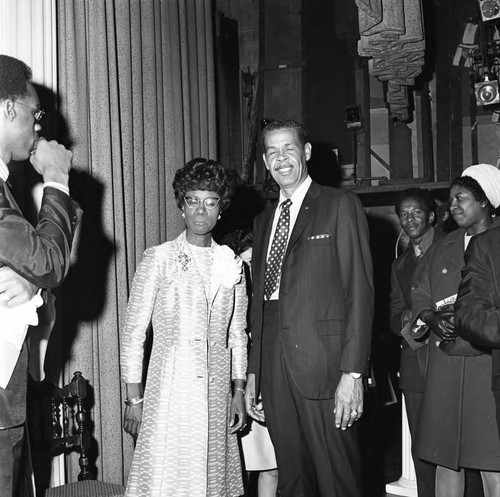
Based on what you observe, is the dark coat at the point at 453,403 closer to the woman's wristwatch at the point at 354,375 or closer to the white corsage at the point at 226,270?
the woman's wristwatch at the point at 354,375

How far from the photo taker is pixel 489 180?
307 centimetres

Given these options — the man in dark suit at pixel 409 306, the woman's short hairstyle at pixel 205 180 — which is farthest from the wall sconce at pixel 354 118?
the woman's short hairstyle at pixel 205 180

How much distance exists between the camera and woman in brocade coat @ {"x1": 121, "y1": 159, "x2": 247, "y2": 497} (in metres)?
2.66

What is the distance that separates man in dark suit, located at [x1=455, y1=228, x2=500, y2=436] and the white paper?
125 cm

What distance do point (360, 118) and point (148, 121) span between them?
6.42m

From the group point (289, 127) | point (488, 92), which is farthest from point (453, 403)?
point (488, 92)

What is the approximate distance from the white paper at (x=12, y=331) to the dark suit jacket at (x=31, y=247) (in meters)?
0.03

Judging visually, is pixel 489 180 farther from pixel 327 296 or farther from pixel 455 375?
pixel 327 296

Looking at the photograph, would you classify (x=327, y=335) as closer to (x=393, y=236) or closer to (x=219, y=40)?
(x=393, y=236)

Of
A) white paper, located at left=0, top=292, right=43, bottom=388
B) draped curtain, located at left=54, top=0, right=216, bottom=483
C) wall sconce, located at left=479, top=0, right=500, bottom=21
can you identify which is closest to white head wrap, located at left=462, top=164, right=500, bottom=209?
draped curtain, located at left=54, top=0, right=216, bottom=483

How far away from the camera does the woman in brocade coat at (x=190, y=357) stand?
2662 mm

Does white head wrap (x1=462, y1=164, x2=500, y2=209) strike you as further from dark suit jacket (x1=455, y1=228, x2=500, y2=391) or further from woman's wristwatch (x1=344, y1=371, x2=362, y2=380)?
woman's wristwatch (x1=344, y1=371, x2=362, y2=380)

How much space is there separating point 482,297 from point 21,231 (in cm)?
137

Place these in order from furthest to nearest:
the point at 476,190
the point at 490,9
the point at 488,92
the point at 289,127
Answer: the point at 488,92, the point at 490,9, the point at 476,190, the point at 289,127
